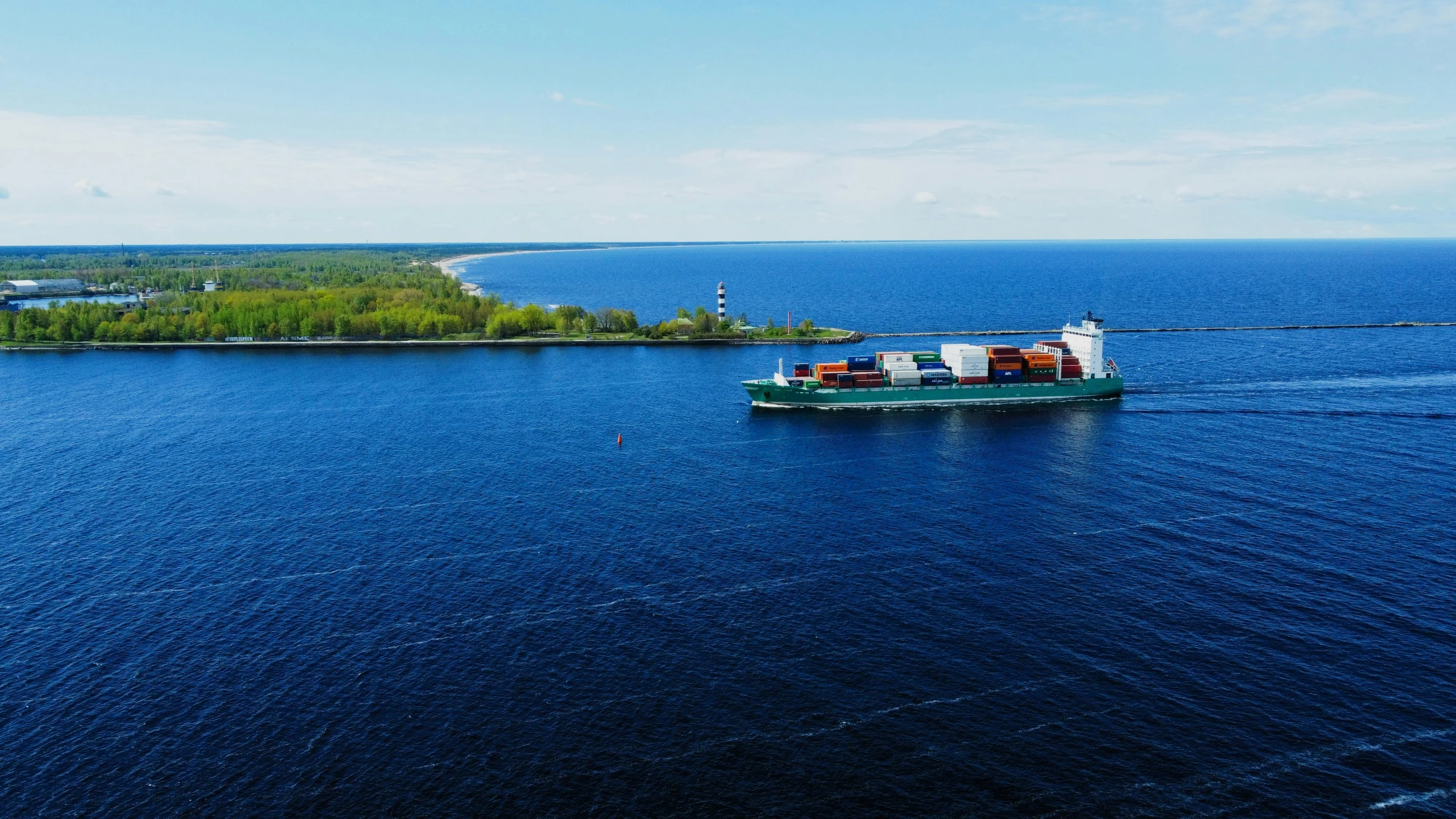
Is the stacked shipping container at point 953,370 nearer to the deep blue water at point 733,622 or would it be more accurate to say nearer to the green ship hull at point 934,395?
the green ship hull at point 934,395

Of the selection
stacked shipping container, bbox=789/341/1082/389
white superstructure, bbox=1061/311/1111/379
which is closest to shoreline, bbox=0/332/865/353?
stacked shipping container, bbox=789/341/1082/389

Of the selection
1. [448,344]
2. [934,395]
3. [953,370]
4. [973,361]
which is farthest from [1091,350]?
[448,344]

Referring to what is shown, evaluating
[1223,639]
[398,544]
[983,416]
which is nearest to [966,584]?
[1223,639]

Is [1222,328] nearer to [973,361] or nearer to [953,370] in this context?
[973,361]

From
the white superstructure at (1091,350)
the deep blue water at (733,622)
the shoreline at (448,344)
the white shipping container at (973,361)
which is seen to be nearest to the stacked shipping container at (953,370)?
the white shipping container at (973,361)

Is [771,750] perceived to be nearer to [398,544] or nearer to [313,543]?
[398,544]

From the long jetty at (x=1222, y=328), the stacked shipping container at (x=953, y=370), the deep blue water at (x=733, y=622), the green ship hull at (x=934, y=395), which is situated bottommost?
the deep blue water at (x=733, y=622)
